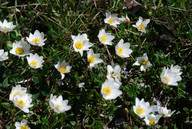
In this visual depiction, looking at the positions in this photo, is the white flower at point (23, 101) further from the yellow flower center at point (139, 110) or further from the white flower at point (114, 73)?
the yellow flower center at point (139, 110)

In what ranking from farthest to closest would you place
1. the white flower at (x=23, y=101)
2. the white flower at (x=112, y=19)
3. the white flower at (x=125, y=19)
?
the white flower at (x=125, y=19) → the white flower at (x=112, y=19) → the white flower at (x=23, y=101)

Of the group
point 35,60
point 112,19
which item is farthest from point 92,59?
point 112,19

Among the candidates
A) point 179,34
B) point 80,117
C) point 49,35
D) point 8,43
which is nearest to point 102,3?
point 49,35

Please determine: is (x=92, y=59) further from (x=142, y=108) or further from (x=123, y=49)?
(x=142, y=108)

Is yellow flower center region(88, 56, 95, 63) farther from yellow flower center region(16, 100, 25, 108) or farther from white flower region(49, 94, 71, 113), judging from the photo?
yellow flower center region(16, 100, 25, 108)

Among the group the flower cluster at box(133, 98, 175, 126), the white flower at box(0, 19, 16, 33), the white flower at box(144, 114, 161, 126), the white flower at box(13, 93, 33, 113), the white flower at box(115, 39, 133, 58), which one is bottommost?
the white flower at box(144, 114, 161, 126)

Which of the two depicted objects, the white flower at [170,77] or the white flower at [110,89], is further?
the white flower at [170,77]

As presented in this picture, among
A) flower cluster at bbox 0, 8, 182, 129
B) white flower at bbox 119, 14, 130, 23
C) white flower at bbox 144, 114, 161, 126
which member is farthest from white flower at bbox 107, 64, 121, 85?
white flower at bbox 119, 14, 130, 23

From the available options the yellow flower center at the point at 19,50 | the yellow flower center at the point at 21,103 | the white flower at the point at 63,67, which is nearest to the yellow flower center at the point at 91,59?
the white flower at the point at 63,67
